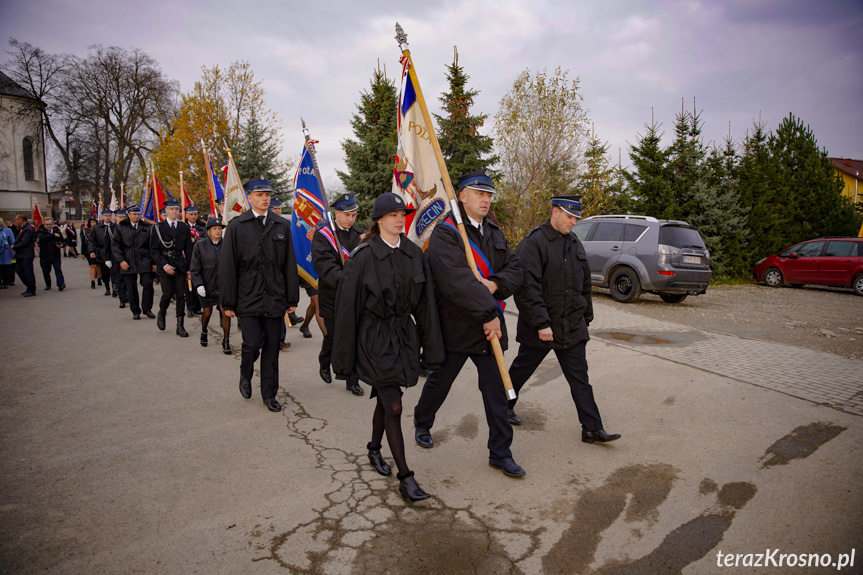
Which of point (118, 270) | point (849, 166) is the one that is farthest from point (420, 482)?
point (849, 166)

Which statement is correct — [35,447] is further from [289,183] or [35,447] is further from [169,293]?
[289,183]

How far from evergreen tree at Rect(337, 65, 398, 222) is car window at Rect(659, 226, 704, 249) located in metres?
11.8

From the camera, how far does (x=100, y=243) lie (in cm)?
1470

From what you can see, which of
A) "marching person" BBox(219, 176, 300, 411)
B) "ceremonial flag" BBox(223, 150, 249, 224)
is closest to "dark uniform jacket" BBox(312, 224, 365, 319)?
"marching person" BBox(219, 176, 300, 411)

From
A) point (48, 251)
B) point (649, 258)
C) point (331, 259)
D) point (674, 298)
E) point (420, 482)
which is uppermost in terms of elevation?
point (48, 251)

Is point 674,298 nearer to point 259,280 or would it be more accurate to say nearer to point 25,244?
point 259,280

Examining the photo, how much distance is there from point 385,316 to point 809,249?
17.8 meters

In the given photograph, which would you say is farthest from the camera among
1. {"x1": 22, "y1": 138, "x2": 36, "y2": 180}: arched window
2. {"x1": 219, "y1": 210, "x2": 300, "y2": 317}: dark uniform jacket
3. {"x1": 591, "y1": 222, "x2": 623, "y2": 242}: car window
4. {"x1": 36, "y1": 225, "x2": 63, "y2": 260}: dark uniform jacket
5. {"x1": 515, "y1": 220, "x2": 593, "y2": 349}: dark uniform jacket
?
{"x1": 22, "y1": 138, "x2": 36, "y2": 180}: arched window

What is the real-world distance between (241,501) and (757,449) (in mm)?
3991

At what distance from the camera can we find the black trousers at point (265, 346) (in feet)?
17.6

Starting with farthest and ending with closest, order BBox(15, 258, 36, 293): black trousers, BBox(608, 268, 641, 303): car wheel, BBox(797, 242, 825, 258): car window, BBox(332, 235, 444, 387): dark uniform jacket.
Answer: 1. BBox(797, 242, 825, 258): car window
2. BBox(15, 258, 36, 293): black trousers
3. BBox(608, 268, 641, 303): car wheel
4. BBox(332, 235, 444, 387): dark uniform jacket

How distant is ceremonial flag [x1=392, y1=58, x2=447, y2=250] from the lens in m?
4.38

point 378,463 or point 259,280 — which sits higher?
point 259,280

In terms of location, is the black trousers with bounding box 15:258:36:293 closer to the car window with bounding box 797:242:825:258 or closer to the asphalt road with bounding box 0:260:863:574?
the asphalt road with bounding box 0:260:863:574
